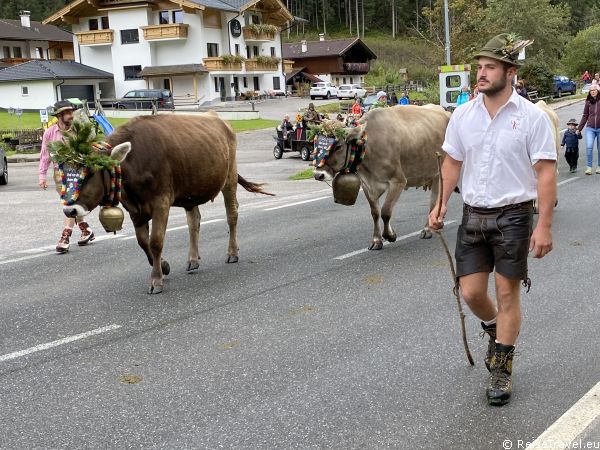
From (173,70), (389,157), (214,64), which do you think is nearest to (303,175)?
(389,157)

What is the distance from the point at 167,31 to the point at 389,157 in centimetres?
5573

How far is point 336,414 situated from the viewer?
14.8ft

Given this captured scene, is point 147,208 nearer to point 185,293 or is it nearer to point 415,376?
point 185,293

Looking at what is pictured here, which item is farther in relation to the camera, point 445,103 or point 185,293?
point 445,103

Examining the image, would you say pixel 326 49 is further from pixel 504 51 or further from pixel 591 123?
pixel 504 51

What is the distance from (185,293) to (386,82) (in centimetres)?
6643

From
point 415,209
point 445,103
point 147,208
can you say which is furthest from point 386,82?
point 147,208

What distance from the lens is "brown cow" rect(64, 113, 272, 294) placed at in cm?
749

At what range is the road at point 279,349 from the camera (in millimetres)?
4355

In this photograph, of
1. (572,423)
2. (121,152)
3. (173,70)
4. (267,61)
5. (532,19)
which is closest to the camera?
(572,423)

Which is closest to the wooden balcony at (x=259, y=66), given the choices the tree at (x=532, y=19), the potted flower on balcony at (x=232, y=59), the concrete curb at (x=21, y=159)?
the potted flower on balcony at (x=232, y=59)

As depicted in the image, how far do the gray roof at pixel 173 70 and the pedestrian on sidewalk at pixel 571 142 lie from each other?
4856cm

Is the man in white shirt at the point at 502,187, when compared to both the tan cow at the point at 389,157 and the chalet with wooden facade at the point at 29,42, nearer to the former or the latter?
the tan cow at the point at 389,157

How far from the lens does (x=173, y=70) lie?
62344mm
